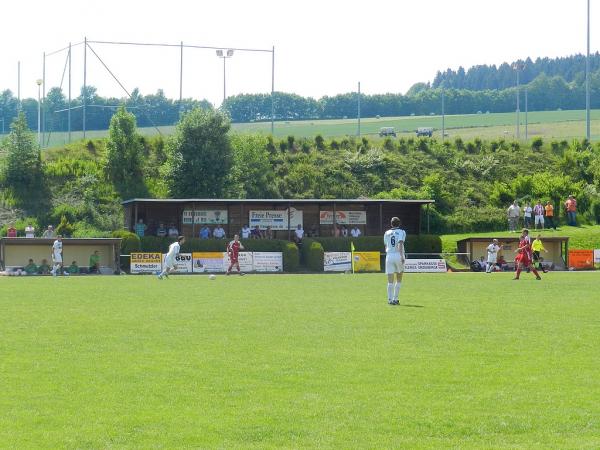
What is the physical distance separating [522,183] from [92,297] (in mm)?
51413

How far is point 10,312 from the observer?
862 inches

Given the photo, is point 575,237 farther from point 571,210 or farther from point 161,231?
point 161,231

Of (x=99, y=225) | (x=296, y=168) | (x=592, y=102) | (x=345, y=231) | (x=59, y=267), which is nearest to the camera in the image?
(x=59, y=267)

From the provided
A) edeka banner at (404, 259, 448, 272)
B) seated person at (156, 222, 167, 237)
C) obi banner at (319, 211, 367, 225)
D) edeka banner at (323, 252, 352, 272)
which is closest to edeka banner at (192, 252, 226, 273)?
edeka banner at (323, 252, 352, 272)

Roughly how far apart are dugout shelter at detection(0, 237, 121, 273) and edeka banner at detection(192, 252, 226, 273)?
12.4 feet

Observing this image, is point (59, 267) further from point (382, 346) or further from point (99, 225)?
point (382, 346)

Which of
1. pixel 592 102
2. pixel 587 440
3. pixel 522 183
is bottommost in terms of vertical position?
Answer: pixel 587 440

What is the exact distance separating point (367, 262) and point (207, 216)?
1009cm

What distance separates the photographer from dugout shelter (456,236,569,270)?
54.3m

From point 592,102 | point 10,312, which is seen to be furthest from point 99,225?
point 592,102

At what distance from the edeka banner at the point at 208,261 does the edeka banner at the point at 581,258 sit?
17.4 m

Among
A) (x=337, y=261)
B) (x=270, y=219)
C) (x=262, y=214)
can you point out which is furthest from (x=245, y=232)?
(x=337, y=261)

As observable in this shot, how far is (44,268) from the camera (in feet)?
161

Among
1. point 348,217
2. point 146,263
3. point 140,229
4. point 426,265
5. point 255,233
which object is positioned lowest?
point 426,265
